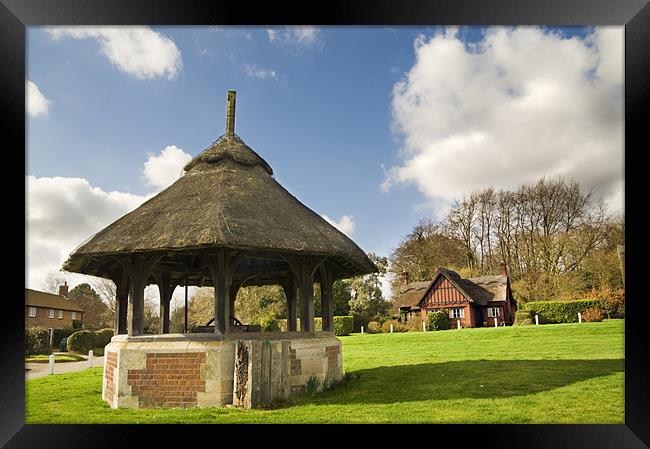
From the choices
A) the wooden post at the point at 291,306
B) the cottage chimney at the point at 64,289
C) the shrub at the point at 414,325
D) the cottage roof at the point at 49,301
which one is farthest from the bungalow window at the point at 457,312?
the cottage chimney at the point at 64,289

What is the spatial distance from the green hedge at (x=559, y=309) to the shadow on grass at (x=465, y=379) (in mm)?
16671

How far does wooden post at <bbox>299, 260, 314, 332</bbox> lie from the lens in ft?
35.6

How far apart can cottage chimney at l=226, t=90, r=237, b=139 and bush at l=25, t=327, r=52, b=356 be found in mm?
20075

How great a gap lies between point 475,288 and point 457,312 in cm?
220

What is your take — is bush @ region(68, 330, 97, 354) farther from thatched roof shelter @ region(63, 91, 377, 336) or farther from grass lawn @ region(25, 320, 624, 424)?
thatched roof shelter @ region(63, 91, 377, 336)

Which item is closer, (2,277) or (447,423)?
(2,277)

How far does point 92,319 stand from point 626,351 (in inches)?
1692

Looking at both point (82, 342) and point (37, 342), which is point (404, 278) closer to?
point (82, 342)

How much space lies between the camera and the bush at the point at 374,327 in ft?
113

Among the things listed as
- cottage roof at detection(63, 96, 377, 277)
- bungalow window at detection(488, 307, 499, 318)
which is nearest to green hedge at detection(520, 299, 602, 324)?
bungalow window at detection(488, 307, 499, 318)

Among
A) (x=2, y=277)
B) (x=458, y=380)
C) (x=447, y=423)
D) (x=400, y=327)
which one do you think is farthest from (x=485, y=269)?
(x=2, y=277)
